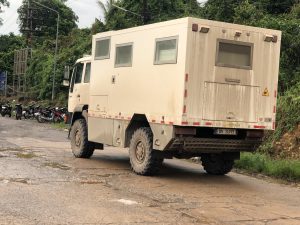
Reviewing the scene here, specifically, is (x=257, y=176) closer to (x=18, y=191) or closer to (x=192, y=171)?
(x=192, y=171)

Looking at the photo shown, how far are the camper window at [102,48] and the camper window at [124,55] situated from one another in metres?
0.51

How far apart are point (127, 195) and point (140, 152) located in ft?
9.07

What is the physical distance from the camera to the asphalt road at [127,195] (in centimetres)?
737

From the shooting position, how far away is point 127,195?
353 inches

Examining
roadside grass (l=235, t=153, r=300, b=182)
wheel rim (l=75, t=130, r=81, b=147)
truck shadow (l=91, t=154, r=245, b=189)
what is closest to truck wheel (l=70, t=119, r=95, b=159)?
wheel rim (l=75, t=130, r=81, b=147)

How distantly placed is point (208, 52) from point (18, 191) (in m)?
4.54

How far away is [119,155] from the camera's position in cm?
1594

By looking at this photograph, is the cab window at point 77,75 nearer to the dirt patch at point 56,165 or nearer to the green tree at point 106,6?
the dirt patch at point 56,165

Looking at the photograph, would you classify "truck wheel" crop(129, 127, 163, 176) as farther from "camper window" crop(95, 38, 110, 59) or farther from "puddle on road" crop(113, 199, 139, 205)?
"puddle on road" crop(113, 199, 139, 205)

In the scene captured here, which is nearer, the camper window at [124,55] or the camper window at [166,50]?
the camper window at [166,50]

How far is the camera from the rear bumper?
1064 cm

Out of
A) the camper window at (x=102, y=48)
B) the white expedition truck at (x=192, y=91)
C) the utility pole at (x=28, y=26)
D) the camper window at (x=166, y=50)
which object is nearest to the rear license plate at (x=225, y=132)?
the white expedition truck at (x=192, y=91)

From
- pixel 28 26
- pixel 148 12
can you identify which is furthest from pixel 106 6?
pixel 28 26

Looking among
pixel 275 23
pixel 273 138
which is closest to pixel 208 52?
pixel 273 138
